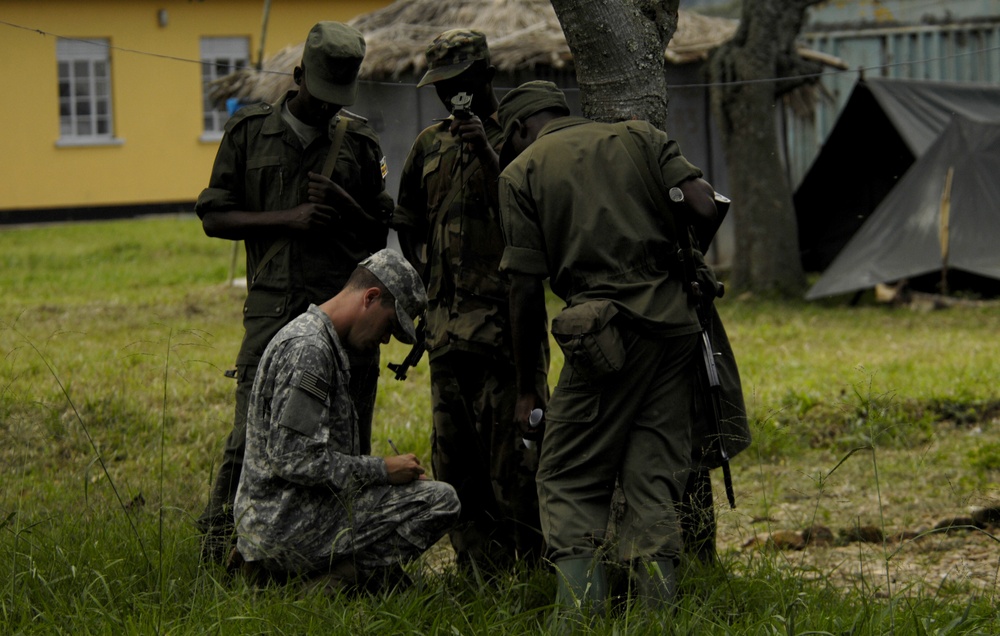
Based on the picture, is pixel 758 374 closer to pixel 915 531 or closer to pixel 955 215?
pixel 915 531

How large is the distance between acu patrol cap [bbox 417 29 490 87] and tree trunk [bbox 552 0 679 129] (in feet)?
1.01

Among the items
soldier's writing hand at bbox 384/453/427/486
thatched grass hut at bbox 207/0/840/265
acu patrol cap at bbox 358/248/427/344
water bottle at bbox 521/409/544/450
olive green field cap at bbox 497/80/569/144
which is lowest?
soldier's writing hand at bbox 384/453/427/486

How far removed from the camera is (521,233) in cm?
371

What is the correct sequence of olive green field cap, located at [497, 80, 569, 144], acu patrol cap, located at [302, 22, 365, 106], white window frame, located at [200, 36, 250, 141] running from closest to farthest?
olive green field cap, located at [497, 80, 569, 144]
acu patrol cap, located at [302, 22, 365, 106]
white window frame, located at [200, 36, 250, 141]

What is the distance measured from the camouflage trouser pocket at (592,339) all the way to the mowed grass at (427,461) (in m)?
0.68

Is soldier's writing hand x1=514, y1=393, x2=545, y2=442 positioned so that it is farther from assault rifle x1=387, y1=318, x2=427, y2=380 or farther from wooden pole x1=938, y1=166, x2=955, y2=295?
wooden pole x1=938, y1=166, x2=955, y2=295

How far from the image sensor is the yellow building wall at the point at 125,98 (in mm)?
20500

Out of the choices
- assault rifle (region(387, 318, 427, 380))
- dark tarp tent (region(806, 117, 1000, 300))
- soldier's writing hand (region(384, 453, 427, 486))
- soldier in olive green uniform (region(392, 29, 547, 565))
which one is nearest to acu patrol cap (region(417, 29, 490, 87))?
soldier in olive green uniform (region(392, 29, 547, 565))

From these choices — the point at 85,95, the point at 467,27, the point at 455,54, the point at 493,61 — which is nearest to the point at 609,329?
the point at 455,54

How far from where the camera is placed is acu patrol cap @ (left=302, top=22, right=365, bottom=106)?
4.30 m

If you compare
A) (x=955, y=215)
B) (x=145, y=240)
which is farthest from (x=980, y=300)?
(x=145, y=240)

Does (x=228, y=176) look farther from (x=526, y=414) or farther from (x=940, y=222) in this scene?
(x=940, y=222)

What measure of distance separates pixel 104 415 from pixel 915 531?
4.01m

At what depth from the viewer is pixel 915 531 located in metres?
5.28
